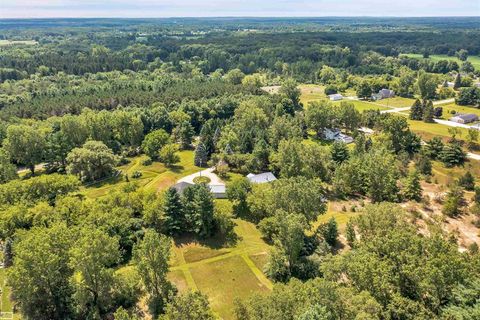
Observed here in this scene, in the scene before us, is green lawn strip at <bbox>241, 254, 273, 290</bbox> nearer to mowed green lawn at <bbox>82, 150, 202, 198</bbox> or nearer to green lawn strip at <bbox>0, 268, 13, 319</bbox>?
mowed green lawn at <bbox>82, 150, 202, 198</bbox>

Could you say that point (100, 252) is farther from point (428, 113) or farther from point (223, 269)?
point (428, 113)

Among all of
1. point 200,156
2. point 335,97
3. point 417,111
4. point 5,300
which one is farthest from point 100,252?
point 335,97

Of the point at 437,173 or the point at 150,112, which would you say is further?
the point at 150,112

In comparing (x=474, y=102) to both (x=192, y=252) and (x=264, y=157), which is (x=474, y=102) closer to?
(x=264, y=157)

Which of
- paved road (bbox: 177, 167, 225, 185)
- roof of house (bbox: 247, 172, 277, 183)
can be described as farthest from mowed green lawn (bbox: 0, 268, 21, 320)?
roof of house (bbox: 247, 172, 277, 183)

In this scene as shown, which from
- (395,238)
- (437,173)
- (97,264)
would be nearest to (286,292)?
(395,238)

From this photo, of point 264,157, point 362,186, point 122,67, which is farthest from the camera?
point 122,67
